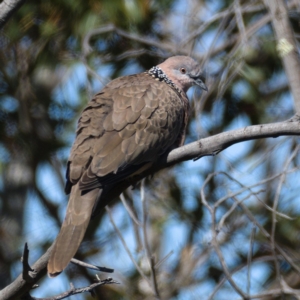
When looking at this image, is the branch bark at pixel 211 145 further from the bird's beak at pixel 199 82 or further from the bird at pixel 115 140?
the bird's beak at pixel 199 82

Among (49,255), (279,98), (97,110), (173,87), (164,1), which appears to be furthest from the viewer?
(279,98)

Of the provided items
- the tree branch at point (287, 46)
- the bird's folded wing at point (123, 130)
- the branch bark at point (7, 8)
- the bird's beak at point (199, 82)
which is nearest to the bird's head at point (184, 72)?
the bird's beak at point (199, 82)

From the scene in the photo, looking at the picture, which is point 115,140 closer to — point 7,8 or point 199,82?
point 7,8

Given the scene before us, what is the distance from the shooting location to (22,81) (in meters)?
6.06

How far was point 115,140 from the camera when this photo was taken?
11.7ft

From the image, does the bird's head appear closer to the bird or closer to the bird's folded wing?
the bird

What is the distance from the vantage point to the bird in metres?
3.23

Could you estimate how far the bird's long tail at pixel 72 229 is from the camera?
287 cm

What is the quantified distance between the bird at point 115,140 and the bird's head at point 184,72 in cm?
17

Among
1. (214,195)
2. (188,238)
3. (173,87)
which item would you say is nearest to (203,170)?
(214,195)

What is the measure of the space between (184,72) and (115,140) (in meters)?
1.09

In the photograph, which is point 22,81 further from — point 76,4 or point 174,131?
A: point 174,131

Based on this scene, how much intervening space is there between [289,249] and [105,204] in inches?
105

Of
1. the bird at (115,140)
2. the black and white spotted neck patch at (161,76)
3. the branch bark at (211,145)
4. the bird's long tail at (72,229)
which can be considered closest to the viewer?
the branch bark at (211,145)
